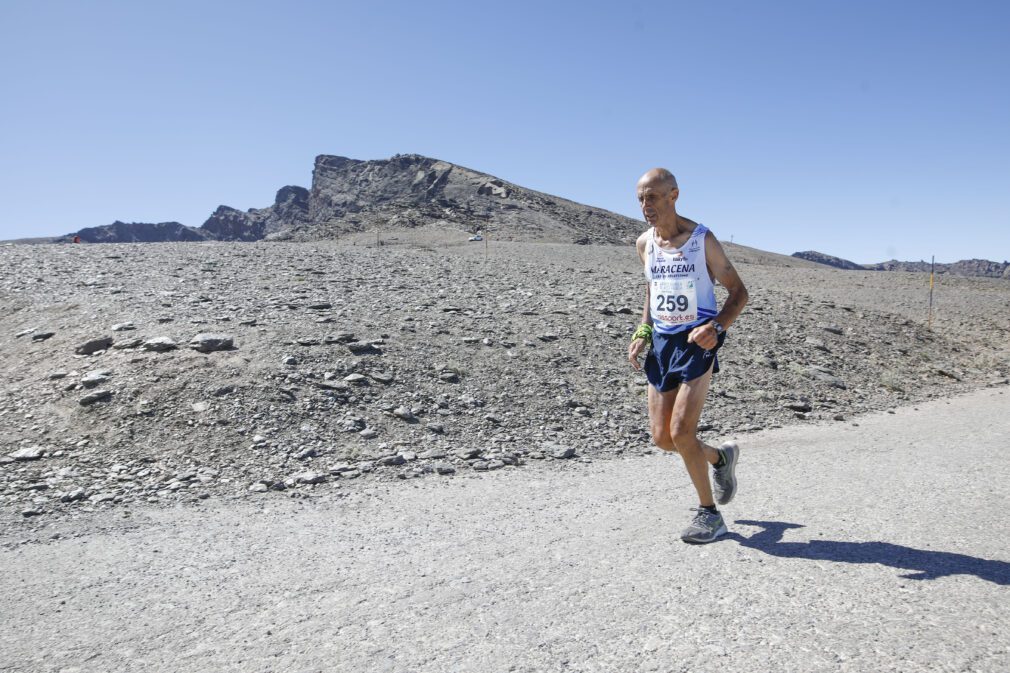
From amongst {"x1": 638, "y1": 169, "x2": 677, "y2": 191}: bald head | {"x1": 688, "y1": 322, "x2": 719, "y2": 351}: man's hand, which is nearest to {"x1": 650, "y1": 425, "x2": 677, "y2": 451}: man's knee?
{"x1": 688, "y1": 322, "x2": 719, "y2": 351}: man's hand

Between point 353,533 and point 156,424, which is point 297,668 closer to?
point 353,533

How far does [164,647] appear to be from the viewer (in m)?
3.17

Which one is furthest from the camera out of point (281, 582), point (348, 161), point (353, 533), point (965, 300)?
point (348, 161)

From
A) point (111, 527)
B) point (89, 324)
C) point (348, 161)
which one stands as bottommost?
point (111, 527)

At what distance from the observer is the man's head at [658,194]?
4.32m

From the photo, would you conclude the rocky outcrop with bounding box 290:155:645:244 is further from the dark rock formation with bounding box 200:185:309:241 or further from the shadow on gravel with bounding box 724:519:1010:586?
the shadow on gravel with bounding box 724:519:1010:586

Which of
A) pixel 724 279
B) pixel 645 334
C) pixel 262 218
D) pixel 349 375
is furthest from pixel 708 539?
pixel 262 218

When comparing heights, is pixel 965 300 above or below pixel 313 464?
above

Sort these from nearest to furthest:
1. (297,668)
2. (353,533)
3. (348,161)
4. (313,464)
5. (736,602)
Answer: (297,668) < (736,602) < (353,533) < (313,464) < (348,161)

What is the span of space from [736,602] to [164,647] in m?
2.73

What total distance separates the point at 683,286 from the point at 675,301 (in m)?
0.11

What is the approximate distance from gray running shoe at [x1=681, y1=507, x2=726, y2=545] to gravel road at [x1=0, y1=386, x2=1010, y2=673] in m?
0.08

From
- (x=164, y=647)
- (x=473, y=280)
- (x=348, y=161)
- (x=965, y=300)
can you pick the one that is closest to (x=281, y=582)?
(x=164, y=647)

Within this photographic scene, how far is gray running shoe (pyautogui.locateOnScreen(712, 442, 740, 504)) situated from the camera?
4.70 meters
